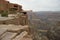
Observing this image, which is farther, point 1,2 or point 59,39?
point 59,39

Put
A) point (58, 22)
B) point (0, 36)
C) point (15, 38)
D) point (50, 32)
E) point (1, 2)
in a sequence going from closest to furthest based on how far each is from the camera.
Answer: point (0, 36)
point (15, 38)
point (1, 2)
point (50, 32)
point (58, 22)

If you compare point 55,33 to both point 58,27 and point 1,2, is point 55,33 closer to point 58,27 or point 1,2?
point 58,27

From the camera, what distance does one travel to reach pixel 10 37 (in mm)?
2416

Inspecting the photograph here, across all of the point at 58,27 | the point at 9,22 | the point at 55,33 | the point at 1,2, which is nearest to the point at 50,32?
the point at 55,33

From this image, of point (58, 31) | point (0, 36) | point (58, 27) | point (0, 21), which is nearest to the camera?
point (0, 36)

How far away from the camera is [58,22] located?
134 ft

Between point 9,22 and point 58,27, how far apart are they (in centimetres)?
3526

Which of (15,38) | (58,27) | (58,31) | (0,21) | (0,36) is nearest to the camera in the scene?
(0,36)

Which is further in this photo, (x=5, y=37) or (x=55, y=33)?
(x=55, y=33)

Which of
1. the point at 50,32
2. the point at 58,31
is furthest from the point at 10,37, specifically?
the point at 58,31

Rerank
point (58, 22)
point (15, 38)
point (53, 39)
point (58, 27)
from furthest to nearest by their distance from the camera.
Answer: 1. point (58, 22)
2. point (58, 27)
3. point (53, 39)
4. point (15, 38)

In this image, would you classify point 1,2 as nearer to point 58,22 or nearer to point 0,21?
point 0,21

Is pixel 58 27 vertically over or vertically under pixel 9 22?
under

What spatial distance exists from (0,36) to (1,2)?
19.7 ft
